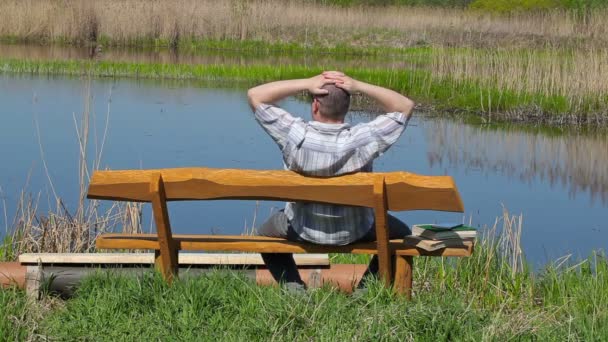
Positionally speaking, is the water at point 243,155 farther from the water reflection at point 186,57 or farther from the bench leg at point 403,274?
the water reflection at point 186,57

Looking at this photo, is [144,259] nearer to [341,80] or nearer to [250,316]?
[250,316]

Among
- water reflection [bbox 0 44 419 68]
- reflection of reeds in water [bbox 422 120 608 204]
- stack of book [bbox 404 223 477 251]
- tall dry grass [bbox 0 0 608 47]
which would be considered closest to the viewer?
stack of book [bbox 404 223 477 251]

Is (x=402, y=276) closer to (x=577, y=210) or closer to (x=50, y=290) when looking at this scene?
(x=50, y=290)

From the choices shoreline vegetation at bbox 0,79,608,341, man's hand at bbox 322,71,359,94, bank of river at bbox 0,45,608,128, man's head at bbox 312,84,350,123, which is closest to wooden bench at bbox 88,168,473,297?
shoreline vegetation at bbox 0,79,608,341

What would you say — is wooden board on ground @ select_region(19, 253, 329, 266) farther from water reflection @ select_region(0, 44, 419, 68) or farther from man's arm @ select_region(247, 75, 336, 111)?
water reflection @ select_region(0, 44, 419, 68)

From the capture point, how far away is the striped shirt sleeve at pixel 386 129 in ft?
17.8

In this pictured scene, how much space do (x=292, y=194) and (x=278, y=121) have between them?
0.35 meters

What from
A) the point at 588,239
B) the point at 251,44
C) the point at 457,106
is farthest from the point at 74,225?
the point at 251,44

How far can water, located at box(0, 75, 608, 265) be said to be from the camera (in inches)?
440

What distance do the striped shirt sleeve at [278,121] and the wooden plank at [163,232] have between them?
52cm

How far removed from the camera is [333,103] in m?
5.36

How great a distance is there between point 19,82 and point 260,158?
8.04m

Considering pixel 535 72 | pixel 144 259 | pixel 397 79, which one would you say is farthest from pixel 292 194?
pixel 397 79

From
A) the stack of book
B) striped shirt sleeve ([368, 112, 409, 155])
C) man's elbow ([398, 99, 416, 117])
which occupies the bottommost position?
the stack of book
